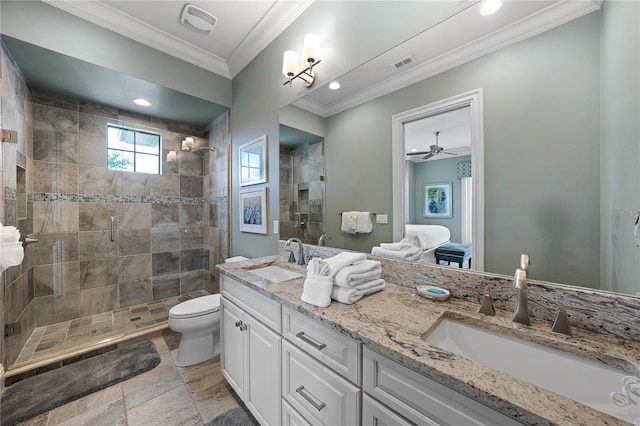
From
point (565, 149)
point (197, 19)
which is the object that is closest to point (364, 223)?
point (565, 149)

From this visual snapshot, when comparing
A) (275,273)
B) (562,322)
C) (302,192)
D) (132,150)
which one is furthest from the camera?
(132,150)

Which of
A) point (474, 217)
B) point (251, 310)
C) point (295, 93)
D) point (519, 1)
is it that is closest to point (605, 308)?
point (474, 217)

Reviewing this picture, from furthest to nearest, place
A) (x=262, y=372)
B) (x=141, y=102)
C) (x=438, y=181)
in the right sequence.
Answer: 1. (x=141, y=102)
2. (x=262, y=372)
3. (x=438, y=181)

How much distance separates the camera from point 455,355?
609mm

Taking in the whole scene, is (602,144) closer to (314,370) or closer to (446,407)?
(446,407)

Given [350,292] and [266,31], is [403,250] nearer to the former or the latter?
[350,292]

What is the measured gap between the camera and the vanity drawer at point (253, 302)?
1109 mm

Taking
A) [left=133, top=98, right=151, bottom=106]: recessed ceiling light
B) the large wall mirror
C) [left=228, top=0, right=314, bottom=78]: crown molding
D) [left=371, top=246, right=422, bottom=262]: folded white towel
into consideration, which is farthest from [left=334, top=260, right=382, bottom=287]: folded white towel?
[left=133, top=98, right=151, bottom=106]: recessed ceiling light

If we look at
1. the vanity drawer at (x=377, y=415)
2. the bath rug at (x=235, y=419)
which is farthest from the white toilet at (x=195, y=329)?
the vanity drawer at (x=377, y=415)

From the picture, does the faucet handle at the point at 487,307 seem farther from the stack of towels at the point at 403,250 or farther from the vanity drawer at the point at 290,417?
the vanity drawer at the point at 290,417

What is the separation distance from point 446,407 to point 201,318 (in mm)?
1875

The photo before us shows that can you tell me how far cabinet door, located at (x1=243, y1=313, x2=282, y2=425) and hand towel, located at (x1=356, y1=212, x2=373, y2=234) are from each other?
73cm

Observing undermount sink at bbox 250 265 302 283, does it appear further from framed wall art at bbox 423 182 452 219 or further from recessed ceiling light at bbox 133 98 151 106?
recessed ceiling light at bbox 133 98 151 106

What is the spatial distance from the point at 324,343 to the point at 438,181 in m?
0.86
